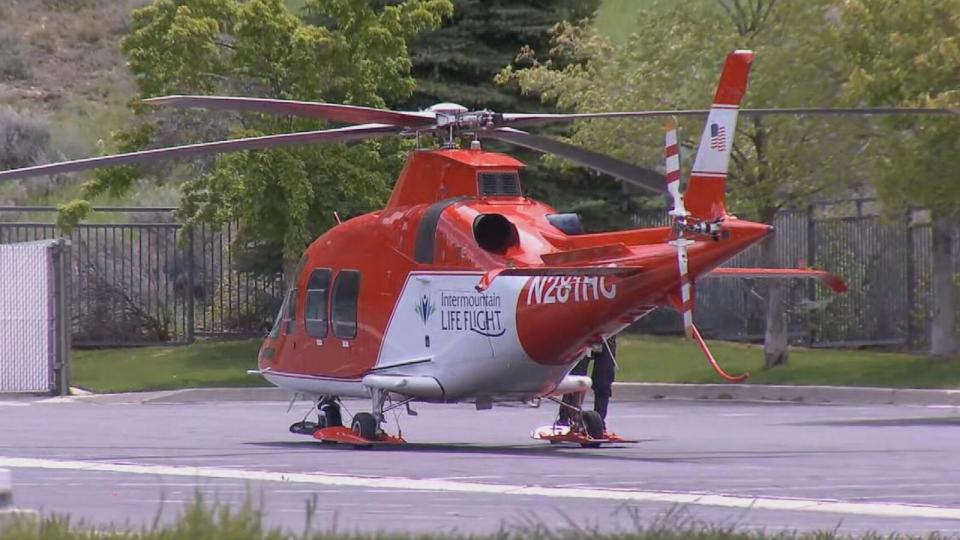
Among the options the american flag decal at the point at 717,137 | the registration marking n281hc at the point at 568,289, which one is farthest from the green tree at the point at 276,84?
the american flag decal at the point at 717,137

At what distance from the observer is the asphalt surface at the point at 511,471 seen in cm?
1150

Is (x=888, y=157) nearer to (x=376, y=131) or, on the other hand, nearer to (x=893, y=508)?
(x=376, y=131)

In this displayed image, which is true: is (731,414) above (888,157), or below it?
below

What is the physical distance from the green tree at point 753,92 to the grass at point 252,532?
18.2 metres

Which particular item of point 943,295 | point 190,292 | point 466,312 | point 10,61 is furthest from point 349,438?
point 10,61

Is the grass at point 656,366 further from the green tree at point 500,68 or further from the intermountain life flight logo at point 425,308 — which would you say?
the intermountain life flight logo at point 425,308

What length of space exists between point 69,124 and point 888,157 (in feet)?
129

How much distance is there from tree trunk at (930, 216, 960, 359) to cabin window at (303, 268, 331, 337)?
40.8 feet

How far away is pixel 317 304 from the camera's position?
1928cm

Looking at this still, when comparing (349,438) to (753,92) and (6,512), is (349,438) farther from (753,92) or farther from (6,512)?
(753,92)

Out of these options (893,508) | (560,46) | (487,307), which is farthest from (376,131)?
(560,46)

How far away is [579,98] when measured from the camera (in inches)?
1235

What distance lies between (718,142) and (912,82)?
894 cm

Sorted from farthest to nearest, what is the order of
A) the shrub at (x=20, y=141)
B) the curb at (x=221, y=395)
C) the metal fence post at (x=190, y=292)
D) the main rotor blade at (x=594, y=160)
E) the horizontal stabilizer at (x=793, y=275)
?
1. the shrub at (x=20, y=141)
2. the metal fence post at (x=190, y=292)
3. the curb at (x=221, y=395)
4. the main rotor blade at (x=594, y=160)
5. the horizontal stabilizer at (x=793, y=275)
